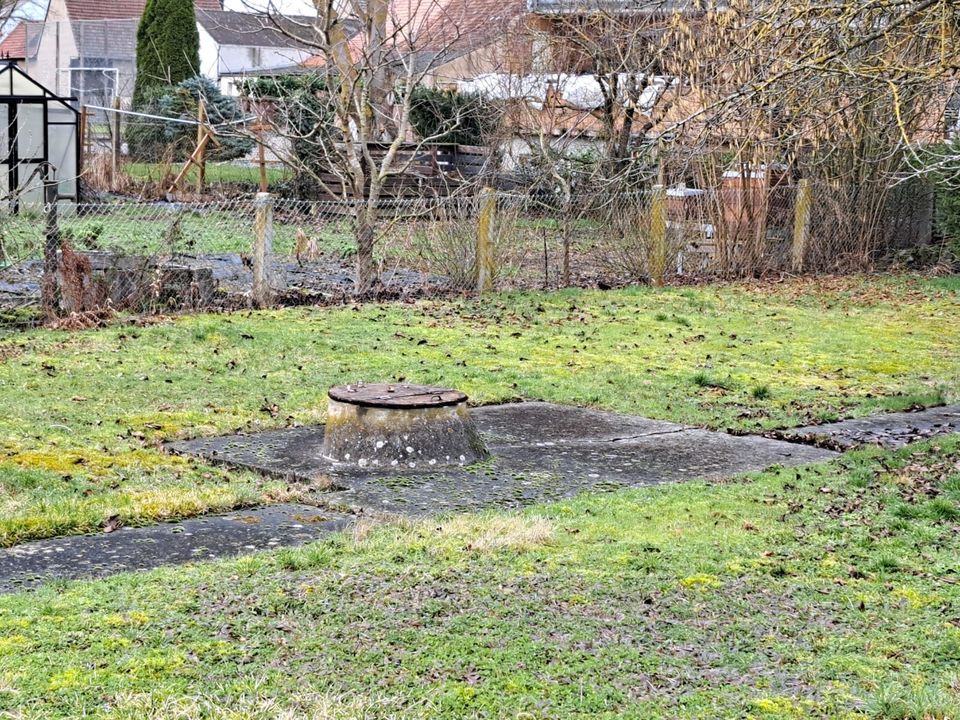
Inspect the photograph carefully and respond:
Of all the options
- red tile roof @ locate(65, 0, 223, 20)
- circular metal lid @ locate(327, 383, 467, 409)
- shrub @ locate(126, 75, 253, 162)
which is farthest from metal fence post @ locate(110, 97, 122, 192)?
red tile roof @ locate(65, 0, 223, 20)

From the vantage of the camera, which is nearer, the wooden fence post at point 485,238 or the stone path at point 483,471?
the stone path at point 483,471

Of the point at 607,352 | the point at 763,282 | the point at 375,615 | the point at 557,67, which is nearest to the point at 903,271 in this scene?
the point at 763,282

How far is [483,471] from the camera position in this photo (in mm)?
7035

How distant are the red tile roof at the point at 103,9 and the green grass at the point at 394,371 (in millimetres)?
44658

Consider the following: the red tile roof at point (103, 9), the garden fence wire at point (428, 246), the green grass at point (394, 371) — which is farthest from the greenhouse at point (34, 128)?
the red tile roof at point (103, 9)

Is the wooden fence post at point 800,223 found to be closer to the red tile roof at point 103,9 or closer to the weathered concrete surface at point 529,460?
the weathered concrete surface at point 529,460

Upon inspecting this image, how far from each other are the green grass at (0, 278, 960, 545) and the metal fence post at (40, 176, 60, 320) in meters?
0.78

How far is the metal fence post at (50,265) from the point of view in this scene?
11.7 meters

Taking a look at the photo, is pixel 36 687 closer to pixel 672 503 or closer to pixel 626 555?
pixel 626 555

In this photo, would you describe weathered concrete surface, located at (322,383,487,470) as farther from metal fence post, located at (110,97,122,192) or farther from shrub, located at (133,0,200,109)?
shrub, located at (133,0,200,109)

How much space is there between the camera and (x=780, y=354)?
1176 centimetres

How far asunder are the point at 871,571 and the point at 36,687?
11.0 feet

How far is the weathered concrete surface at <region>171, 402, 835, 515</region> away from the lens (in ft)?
21.4

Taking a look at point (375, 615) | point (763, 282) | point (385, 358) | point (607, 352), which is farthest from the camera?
point (763, 282)
